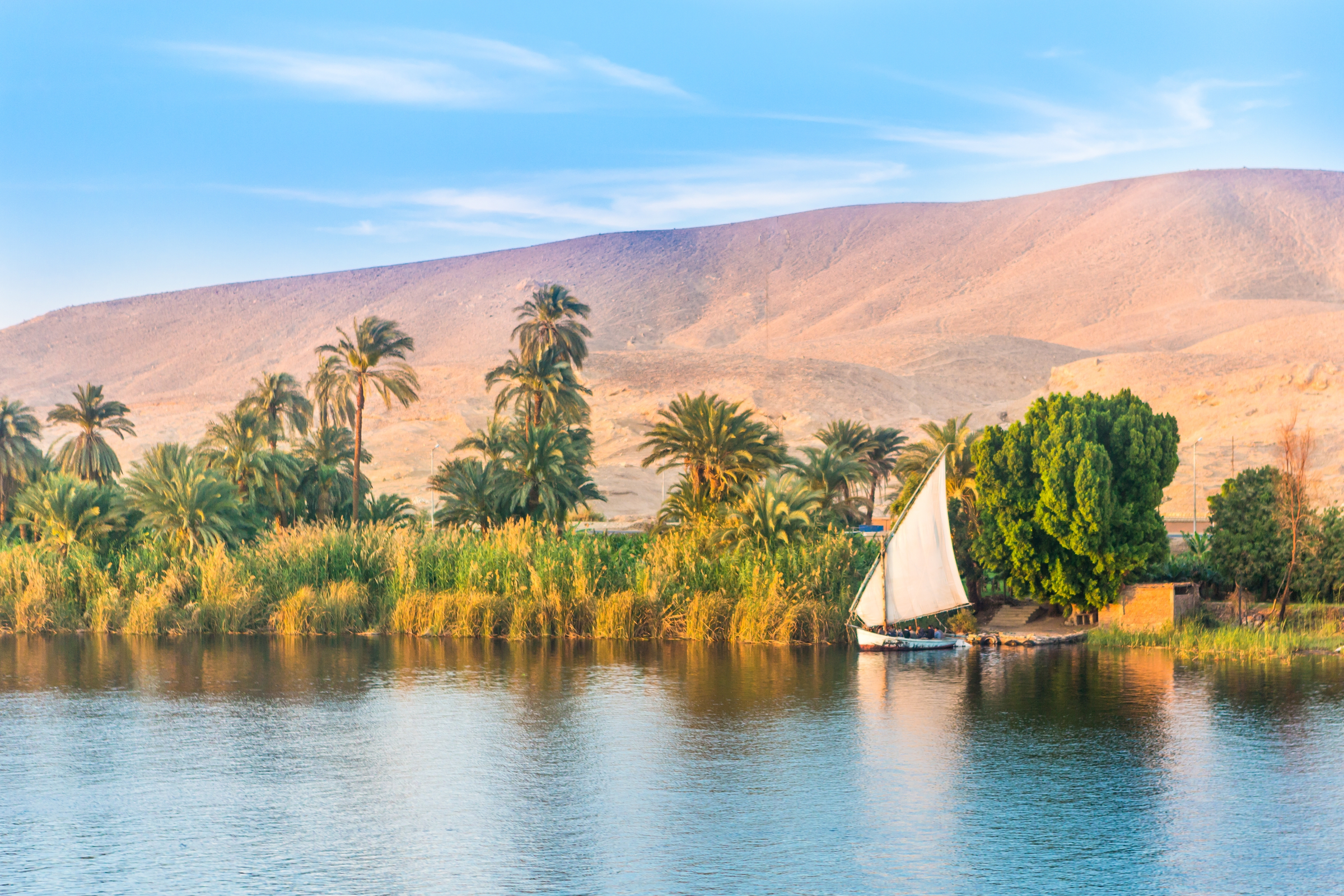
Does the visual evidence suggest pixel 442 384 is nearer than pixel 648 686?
No

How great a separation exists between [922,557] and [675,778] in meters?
17.1

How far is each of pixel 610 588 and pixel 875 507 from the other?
60808mm

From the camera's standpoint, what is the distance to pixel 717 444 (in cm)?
4244

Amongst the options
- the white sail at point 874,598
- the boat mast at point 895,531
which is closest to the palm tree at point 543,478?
the white sail at point 874,598

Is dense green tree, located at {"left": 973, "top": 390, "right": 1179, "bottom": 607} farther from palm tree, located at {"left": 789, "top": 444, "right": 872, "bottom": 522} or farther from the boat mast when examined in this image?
palm tree, located at {"left": 789, "top": 444, "right": 872, "bottom": 522}

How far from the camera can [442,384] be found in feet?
488

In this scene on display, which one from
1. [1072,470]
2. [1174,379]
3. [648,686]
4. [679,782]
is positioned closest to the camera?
[679,782]

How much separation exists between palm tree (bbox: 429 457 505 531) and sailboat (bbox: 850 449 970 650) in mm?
15720

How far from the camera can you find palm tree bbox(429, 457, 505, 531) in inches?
1813

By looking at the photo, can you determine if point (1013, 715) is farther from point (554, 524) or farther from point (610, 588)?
point (554, 524)

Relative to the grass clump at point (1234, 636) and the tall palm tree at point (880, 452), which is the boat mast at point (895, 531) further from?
the tall palm tree at point (880, 452)

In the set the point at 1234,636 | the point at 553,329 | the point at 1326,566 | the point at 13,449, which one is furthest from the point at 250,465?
the point at 1326,566

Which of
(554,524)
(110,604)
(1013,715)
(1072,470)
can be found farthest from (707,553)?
(110,604)

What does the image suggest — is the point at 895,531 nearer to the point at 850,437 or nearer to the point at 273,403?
the point at 850,437
